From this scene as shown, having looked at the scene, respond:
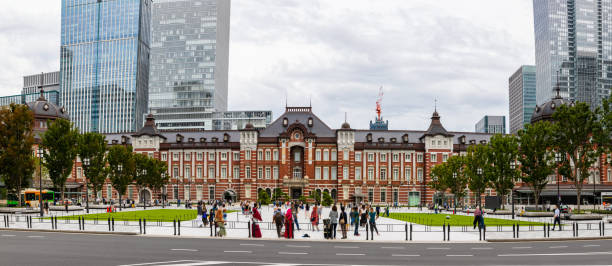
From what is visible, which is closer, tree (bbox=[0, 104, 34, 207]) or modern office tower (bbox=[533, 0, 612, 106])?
tree (bbox=[0, 104, 34, 207])

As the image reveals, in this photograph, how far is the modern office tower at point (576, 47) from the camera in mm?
183750

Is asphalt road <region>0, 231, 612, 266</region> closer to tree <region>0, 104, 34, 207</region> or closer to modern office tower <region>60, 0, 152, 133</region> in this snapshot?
tree <region>0, 104, 34, 207</region>

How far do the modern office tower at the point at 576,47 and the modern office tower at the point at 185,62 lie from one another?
114 metres

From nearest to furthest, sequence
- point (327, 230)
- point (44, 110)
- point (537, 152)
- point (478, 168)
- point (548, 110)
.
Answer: point (327, 230)
point (537, 152)
point (478, 168)
point (548, 110)
point (44, 110)

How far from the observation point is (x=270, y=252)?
25.6m

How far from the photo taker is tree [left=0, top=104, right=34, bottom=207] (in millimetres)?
59656

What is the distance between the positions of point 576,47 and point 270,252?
188m

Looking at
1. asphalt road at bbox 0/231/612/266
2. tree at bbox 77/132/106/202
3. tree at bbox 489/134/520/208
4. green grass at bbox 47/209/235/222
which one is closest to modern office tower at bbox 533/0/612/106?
tree at bbox 489/134/520/208

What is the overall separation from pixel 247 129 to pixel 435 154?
116 ft

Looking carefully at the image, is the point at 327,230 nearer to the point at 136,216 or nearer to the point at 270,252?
the point at 270,252

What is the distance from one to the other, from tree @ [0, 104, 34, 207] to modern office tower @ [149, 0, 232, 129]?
12896cm

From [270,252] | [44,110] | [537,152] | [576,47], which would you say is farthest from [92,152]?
[576,47]

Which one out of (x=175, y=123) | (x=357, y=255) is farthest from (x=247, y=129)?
(x=175, y=123)

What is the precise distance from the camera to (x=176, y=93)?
19475 centimetres
